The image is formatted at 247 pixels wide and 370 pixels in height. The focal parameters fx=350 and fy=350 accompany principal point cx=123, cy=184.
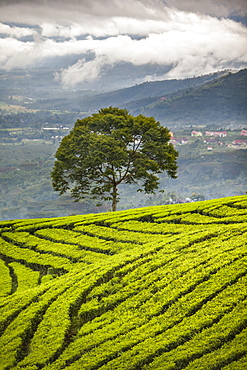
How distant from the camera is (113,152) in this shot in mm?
39250

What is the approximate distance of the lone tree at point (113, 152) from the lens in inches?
1548

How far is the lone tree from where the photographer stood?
39.3 m

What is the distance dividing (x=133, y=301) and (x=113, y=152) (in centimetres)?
2629

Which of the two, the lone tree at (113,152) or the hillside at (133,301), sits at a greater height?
the lone tree at (113,152)

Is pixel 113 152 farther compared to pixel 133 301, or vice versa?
pixel 113 152

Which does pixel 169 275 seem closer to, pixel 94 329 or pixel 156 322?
pixel 156 322

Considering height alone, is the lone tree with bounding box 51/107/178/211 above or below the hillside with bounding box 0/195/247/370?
above

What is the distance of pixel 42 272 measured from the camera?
2130 cm

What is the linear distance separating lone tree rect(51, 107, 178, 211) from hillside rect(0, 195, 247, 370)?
54.1 ft

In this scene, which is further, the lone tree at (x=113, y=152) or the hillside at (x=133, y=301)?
the lone tree at (x=113, y=152)

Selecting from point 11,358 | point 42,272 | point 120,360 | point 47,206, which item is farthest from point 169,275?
point 47,206

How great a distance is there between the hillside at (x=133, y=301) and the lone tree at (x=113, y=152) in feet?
54.1

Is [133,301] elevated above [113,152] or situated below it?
below

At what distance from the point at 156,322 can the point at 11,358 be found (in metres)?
5.47
